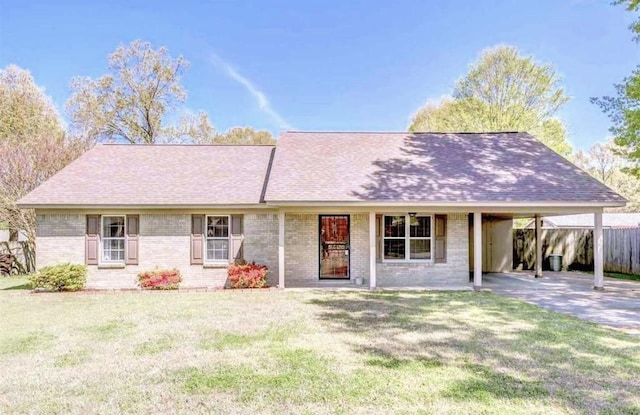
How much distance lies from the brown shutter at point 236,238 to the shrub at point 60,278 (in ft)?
14.8

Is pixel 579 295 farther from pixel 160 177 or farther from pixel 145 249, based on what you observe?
pixel 160 177

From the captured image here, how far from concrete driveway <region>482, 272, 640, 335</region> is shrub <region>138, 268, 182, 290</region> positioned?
956 centimetres

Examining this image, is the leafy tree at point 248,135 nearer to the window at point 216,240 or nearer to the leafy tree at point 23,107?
the leafy tree at point 23,107

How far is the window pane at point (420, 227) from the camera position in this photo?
42.2 ft

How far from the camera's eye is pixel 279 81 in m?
27.2

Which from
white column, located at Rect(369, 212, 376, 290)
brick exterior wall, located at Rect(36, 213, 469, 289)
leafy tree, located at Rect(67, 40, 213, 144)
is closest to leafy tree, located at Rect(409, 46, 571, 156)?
brick exterior wall, located at Rect(36, 213, 469, 289)

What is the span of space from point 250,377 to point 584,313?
7.59 metres

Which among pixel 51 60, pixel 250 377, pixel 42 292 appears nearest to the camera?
pixel 250 377

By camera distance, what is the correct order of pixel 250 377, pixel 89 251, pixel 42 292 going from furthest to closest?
pixel 89 251
pixel 42 292
pixel 250 377

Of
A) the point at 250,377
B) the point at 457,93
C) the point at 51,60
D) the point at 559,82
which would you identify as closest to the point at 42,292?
the point at 250,377

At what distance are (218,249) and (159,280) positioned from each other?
6.48ft

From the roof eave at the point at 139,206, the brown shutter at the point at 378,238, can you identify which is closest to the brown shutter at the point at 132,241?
the roof eave at the point at 139,206

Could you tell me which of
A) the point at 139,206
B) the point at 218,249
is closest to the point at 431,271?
the point at 218,249

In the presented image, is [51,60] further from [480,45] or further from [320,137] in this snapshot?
[480,45]
